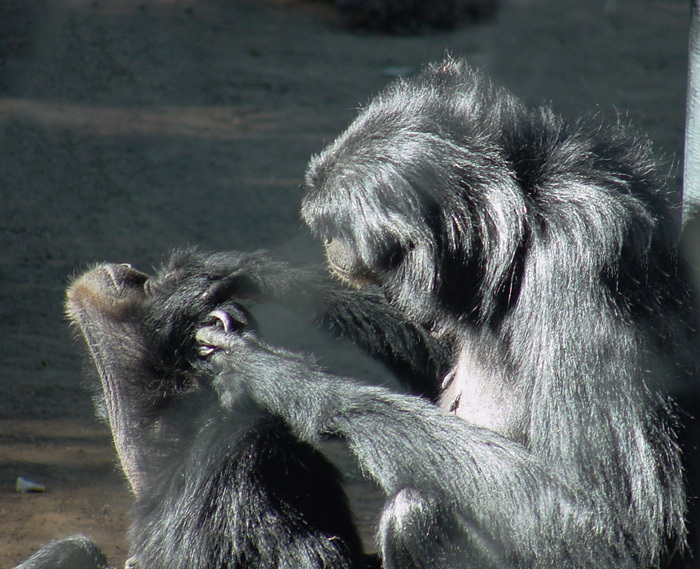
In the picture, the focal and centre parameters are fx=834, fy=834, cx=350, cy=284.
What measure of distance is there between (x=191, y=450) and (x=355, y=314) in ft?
3.56

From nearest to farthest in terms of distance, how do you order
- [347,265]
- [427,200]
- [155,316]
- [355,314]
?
[427,200] < [347,265] < [155,316] < [355,314]

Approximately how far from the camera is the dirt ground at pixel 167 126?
5.11m

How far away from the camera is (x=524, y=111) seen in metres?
3.46

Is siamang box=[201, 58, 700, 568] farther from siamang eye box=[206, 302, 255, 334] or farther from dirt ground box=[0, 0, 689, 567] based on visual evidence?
dirt ground box=[0, 0, 689, 567]

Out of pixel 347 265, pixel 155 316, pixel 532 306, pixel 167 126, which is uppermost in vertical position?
pixel 532 306

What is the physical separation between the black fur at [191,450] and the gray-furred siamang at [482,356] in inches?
0.6

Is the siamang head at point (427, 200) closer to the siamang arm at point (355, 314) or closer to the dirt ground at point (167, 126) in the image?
the siamang arm at point (355, 314)

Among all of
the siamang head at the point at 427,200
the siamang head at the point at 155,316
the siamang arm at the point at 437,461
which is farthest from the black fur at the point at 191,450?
the siamang head at the point at 427,200

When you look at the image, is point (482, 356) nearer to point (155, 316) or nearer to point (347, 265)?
point (347, 265)

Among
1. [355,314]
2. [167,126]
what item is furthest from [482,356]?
[167,126]

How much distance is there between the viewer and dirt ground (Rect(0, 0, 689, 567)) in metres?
5.11

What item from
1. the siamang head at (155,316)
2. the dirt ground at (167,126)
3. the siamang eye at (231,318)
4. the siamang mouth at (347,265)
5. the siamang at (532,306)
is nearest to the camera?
the siamang at (532,306)

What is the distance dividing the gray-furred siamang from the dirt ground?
0.82 meters

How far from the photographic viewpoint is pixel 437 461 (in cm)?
307
